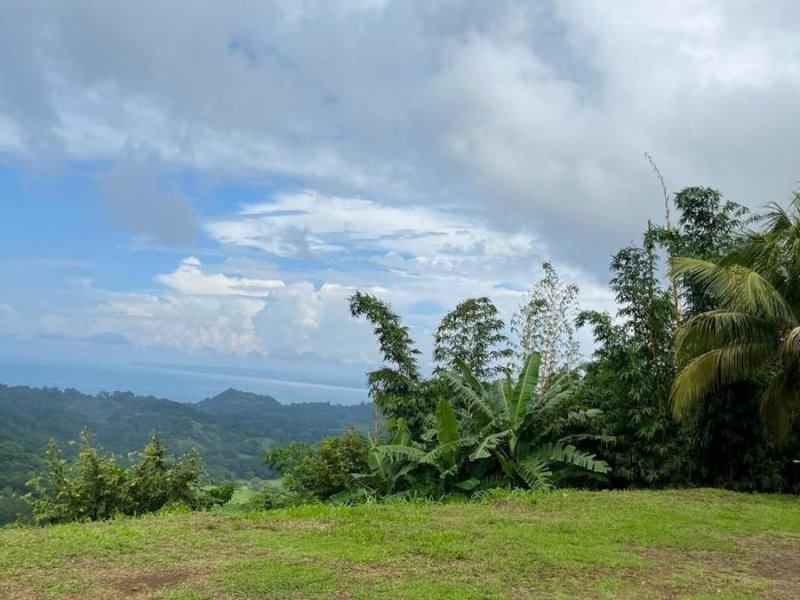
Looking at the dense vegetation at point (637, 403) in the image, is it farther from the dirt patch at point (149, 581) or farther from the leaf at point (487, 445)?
the dirt patch at point (149, 581)

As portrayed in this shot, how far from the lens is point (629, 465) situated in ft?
37.9

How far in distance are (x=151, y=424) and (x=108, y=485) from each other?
18821 millimetres

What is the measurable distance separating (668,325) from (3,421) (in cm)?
2555

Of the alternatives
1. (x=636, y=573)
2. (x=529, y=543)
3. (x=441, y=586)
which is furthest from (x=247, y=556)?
(x=636, y=573)

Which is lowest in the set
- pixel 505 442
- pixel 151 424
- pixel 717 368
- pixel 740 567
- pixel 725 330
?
pixel 740 567

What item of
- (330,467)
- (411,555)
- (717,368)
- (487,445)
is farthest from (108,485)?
(717,368)

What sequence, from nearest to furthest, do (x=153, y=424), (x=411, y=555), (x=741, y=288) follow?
(x=411, y=555) → (x=741, y=288) → (x=153, y=424)

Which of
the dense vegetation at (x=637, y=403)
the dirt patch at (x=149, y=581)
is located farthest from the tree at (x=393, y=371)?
the dirt patch at (x=149, y=581)

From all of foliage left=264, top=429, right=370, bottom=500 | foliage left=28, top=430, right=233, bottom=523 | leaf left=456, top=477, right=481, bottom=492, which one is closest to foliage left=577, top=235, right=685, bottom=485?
leaf left=456, top=477, right=481, bottom=492

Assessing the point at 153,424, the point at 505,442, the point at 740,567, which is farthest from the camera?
the point at 153,424

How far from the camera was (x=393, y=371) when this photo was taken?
13.5m

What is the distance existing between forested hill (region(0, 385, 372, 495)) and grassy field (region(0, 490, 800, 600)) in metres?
5.60

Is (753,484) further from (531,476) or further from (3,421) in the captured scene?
(3,421)

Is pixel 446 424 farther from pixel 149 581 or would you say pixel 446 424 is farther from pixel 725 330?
pixel 149 581
